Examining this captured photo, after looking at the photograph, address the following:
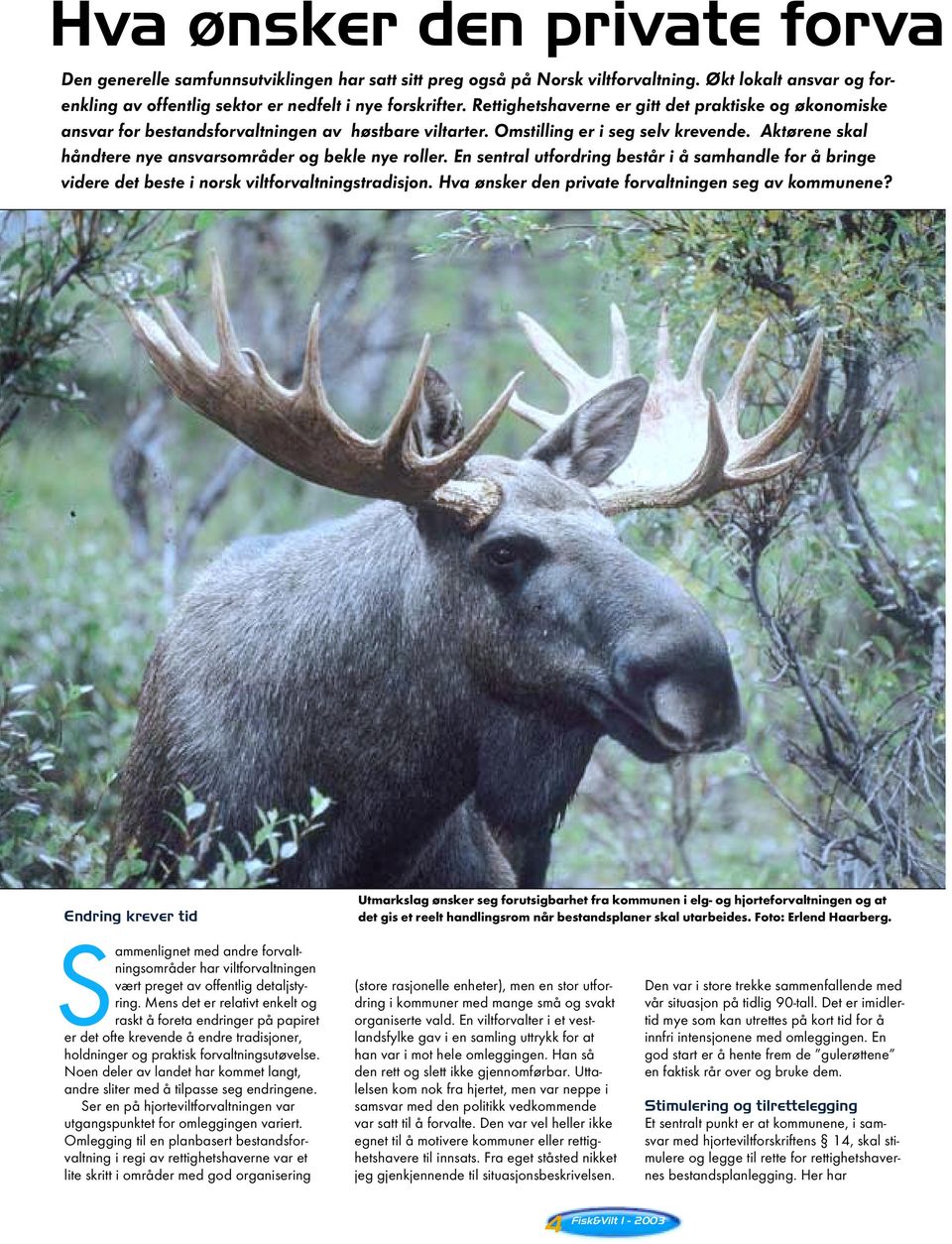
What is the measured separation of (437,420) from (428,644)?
0.71 m

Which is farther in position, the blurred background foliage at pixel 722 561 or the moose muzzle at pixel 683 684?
the blurred background foliage at pixel 722 561

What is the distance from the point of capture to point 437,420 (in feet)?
18.1

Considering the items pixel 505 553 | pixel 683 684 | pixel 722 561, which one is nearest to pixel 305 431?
pixel 505 553

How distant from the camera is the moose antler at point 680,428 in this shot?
593 centimetres

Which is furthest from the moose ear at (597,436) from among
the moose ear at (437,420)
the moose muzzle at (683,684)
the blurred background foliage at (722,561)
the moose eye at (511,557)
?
the moose muzzle at (683,684)

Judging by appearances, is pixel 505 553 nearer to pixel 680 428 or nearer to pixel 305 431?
pixel 305 431

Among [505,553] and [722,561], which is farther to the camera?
[722,561]

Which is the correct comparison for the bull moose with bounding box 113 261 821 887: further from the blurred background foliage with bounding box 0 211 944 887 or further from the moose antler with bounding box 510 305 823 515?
the blurred background foliage with bounding box 0 211 944 887
